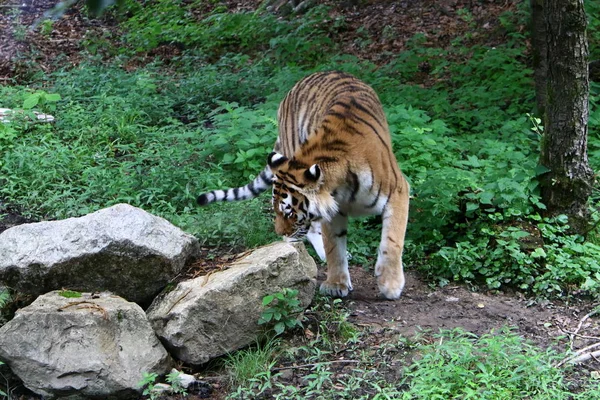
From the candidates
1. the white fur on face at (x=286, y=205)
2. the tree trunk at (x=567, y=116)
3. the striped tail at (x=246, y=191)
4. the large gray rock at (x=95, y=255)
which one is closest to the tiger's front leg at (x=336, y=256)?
the white fur on face at (x=286, y=205)

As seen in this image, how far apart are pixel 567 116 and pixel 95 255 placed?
142 inches

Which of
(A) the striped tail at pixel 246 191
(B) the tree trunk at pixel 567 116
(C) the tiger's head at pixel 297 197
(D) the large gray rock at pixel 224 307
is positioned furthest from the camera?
(A) the striped tail at pixel 246 191

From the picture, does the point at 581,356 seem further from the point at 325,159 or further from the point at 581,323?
the point at 325,159

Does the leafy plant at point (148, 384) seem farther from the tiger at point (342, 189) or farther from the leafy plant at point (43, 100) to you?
the leafy plant at point (43, 100)

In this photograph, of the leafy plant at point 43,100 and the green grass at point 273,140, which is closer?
the green grass at point 273,140

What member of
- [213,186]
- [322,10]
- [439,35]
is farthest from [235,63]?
[213,186]

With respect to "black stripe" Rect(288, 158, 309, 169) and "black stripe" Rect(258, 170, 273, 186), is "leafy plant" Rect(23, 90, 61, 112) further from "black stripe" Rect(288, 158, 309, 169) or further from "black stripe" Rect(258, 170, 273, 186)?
"black stripe" Rect(288, 158, 309, 169)

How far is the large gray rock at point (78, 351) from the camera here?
4285 millimetres


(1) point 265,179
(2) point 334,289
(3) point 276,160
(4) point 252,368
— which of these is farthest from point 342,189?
(4) point 252,368

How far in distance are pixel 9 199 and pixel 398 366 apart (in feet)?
13.9

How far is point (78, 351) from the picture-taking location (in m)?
4.33

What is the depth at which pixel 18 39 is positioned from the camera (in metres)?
12.5

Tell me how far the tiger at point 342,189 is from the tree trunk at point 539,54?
9.99 ft

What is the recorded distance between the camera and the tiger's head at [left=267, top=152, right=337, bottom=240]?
4.82 m
